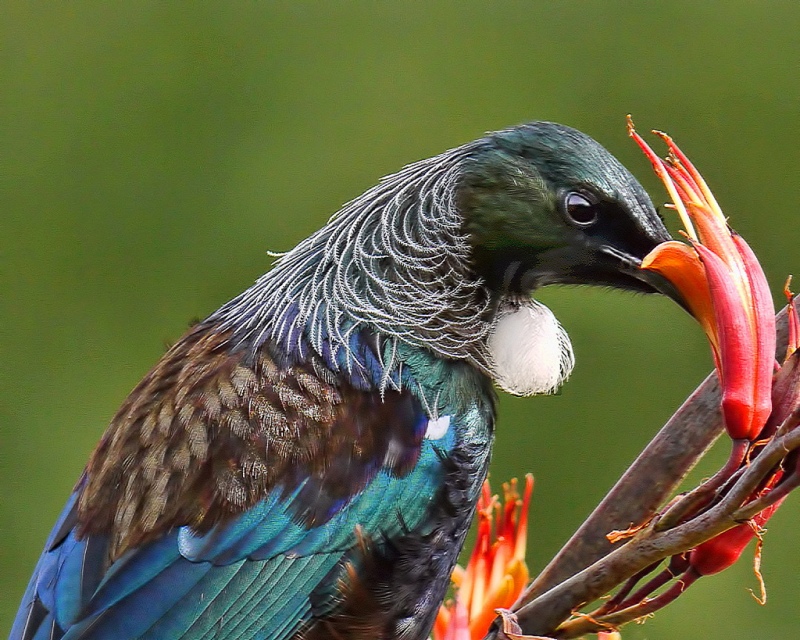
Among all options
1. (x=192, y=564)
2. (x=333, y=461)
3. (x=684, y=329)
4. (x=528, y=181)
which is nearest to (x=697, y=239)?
(x=528, y=181)

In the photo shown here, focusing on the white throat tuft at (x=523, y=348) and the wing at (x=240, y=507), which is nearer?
the wing at (x=240, y=507)

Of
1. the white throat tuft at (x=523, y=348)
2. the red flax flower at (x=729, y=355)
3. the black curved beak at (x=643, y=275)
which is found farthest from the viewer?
the white throat tuft at (x=523, y=348)

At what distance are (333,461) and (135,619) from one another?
0.69ft

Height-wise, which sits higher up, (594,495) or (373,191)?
(373,191)

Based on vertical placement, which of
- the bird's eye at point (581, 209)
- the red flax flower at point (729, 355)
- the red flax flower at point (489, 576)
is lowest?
the red flax flower at point (489, 576)

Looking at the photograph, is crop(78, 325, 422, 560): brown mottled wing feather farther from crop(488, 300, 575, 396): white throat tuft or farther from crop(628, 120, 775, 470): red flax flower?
crop(628, 120, 775, 470): red flax flower

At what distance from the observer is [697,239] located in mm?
784

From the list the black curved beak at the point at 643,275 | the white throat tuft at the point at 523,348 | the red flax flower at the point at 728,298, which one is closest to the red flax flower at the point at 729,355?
the red flax flower at the point at 728,298

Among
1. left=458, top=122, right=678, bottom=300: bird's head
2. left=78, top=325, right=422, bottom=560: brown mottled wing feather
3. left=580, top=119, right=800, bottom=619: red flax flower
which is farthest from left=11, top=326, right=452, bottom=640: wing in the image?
left=580, top=119, right=800, bottom=619: red flax flower

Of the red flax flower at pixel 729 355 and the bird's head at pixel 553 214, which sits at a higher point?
the bird's head at pixel 553 214

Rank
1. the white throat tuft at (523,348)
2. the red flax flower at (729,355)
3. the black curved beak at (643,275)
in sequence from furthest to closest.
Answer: the white throat tuft at (523,348) → the black curved beak at (643,275) → the red flax flower at (729,355)

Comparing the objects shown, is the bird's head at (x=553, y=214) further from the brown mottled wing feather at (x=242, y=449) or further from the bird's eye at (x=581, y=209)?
the brown mottled wing feather at (x=242, y=449)

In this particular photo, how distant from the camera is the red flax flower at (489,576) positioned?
97cm

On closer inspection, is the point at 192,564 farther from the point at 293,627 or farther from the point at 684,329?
the point at 684,329
